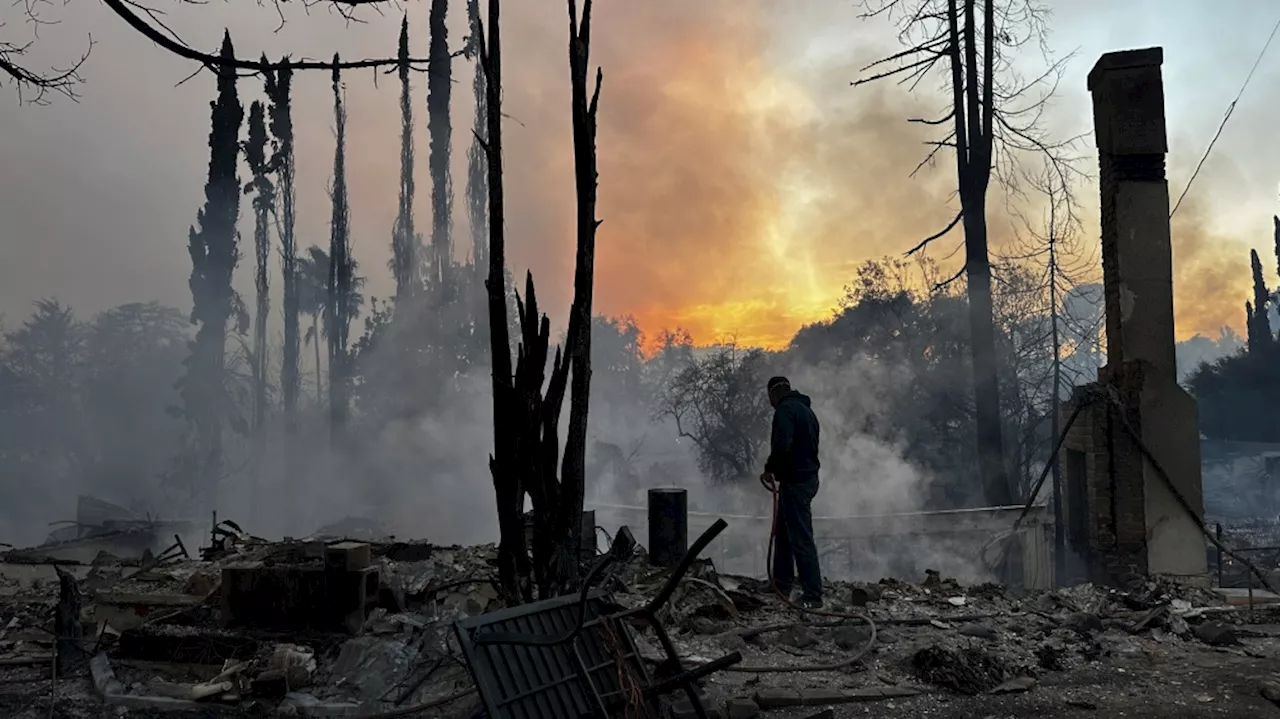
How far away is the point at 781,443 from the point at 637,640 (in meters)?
2.21

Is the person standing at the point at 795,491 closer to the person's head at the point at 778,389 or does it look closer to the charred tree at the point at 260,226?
the person's head at the point at 778,389

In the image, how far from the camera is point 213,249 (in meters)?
36.5

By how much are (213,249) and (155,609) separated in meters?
34.4

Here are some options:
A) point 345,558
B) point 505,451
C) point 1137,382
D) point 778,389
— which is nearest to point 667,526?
point 778,389

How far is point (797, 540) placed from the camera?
6.81 m

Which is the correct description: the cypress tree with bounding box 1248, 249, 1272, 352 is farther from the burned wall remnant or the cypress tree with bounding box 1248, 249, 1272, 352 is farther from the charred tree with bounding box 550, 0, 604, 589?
the charred tree with bounding box 550, 0, 604, 589

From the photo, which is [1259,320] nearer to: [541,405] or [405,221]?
[405,221]

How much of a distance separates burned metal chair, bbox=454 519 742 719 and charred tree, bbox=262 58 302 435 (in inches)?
1537

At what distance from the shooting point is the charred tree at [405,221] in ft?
127

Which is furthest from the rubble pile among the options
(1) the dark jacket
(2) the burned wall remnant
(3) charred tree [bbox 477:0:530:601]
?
(1) the dark jacket

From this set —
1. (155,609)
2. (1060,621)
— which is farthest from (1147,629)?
(155,609)

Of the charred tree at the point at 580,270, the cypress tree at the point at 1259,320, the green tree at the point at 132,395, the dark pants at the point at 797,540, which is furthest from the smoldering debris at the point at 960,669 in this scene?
the cypress tree at the point at 1259,320

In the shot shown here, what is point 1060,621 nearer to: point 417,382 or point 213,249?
point 417,382

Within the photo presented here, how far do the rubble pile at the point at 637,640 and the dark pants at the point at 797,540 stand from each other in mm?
249
